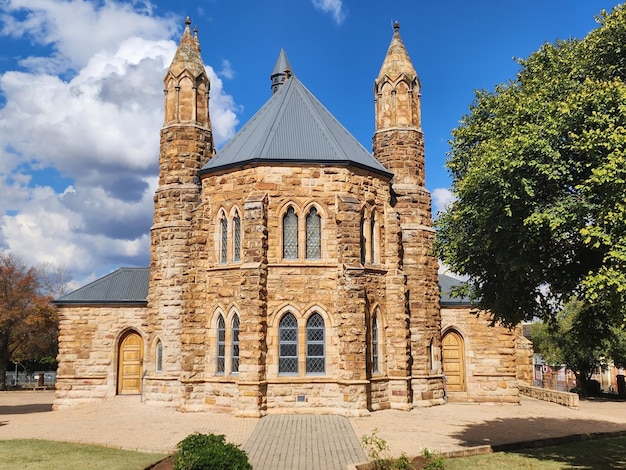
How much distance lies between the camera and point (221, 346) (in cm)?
2158

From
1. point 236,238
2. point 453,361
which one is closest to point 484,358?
point 453,361

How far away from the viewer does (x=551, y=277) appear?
1363cm

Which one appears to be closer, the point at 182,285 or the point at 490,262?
the point at 490,262

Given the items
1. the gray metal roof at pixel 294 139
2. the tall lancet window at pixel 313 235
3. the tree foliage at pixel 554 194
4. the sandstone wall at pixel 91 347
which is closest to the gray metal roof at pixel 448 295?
the tall lancet window at pixel 313 235

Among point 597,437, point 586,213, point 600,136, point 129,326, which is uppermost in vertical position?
point 600,136

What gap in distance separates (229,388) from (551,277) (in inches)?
466

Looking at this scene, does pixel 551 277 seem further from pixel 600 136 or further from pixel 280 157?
pixel 280 157

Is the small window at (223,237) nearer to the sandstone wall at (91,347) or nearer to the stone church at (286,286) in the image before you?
the stone church at (286,286)

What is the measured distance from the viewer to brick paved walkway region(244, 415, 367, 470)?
40.7 feet

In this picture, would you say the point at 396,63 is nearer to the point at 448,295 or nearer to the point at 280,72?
the point at 448,295

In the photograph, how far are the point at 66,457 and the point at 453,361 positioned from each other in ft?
58.7

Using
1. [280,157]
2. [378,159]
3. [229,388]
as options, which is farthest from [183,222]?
[378,159]

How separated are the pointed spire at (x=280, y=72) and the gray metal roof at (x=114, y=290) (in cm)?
1729

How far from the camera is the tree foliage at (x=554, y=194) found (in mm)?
11156
